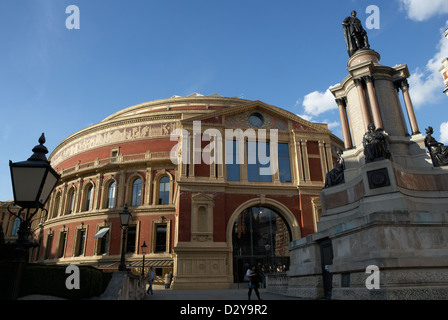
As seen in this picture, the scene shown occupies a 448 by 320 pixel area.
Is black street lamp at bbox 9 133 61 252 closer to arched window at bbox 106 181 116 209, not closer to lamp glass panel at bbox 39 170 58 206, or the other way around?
lamp glass panel at bbox 39 170 58 206

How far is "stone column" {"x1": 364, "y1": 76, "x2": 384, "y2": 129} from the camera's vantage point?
36.9ft

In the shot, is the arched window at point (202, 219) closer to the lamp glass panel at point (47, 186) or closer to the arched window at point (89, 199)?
the arched window at point (89, 199)

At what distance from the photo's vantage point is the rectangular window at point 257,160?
2684cm

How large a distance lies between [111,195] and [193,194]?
45.5 feet

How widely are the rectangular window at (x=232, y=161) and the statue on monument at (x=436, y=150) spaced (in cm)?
1700

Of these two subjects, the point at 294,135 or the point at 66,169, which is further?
the point at 66,169

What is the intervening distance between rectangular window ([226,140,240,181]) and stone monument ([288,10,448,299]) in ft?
46.4

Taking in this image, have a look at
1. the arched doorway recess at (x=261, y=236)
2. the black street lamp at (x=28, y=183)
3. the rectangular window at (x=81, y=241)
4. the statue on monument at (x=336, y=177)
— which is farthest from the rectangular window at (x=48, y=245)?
the black street lamp at (x=28, y=183)

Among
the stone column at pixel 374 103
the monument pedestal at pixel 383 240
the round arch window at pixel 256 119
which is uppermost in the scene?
the round arch window at pixel 256 119

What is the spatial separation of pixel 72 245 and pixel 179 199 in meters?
16.6

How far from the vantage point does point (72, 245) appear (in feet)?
109
